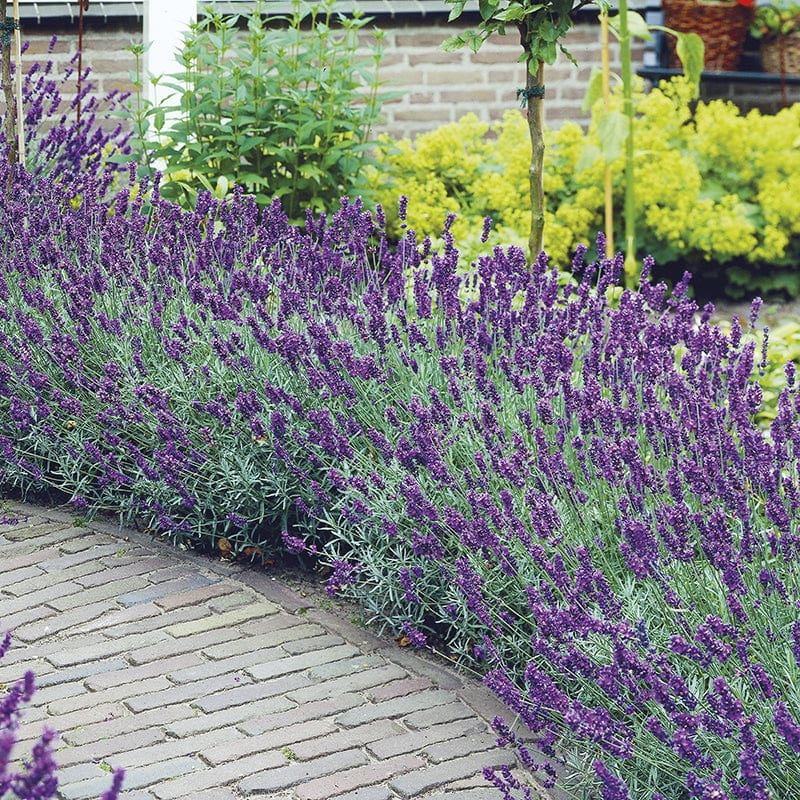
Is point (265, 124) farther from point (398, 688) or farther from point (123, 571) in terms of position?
point (398, 688)

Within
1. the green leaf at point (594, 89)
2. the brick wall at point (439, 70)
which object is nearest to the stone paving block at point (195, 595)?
the green leaf at point (594, 89)

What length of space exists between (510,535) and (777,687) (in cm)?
84

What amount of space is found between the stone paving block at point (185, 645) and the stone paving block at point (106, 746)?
1.33 ft

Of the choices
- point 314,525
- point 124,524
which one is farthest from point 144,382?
point 314,525

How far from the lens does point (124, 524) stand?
4.42 metres

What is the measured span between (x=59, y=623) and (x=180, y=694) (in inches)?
23.6

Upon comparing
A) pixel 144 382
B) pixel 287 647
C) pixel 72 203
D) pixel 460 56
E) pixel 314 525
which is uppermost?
pixel 460 56

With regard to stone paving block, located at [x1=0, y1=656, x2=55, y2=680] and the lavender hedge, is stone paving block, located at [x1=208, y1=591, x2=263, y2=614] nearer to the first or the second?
the lavender hedge

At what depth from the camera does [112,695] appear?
11.0ft

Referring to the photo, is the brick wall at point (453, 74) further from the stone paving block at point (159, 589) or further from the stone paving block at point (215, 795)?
the stone paving block at point (215, 795)

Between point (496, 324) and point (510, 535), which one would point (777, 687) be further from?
point (496, 324)

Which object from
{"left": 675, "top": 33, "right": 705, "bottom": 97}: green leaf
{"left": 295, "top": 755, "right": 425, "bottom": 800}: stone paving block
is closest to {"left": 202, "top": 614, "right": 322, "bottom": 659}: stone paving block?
{"left": 295, "top": 755, "right": 425, "bottom": 800}: stone paving block

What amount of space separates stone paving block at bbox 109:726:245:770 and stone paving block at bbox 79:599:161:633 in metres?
0.70

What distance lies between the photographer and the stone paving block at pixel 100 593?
388cm
